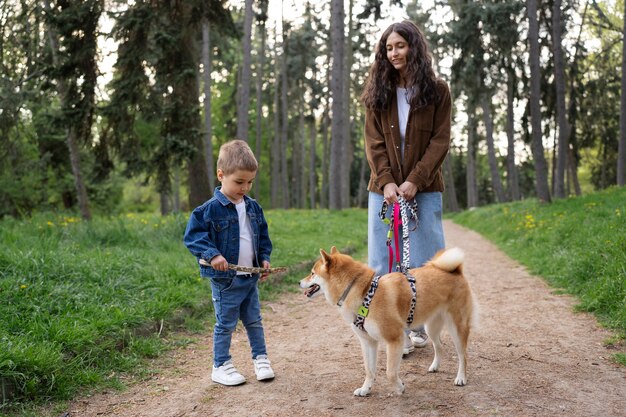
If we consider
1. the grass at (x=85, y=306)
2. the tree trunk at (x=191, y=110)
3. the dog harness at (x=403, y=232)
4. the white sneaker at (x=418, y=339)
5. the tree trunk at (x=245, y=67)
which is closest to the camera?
the dog harness at (x=403, y=232)

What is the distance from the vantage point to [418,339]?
4824 mm

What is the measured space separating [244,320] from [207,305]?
7.06 feet

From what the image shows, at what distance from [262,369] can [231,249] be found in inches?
40.0

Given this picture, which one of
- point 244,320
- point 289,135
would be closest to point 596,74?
point 244,320

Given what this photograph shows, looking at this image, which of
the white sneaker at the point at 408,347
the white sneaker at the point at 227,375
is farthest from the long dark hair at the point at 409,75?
the white sneaker at the point at 227,375

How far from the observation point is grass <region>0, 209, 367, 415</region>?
3.86 meters

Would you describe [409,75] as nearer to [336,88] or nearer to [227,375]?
[227,375]

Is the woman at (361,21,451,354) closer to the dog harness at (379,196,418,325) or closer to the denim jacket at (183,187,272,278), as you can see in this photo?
the dog harness at (379,196,418,325)

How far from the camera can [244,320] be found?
435cm

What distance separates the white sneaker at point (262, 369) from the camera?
4.13 metres

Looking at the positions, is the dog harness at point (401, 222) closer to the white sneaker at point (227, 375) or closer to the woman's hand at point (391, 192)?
the woman's hand at point (391, 192)

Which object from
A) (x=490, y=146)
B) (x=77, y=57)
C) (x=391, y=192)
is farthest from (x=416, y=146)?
(x=490, y=146)

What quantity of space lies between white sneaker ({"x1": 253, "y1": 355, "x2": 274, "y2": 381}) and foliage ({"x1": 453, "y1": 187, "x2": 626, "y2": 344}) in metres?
3.32

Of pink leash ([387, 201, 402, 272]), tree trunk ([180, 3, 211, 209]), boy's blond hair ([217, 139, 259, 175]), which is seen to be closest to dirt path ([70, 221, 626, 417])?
pink leash ([387, 201, 402, 272])
